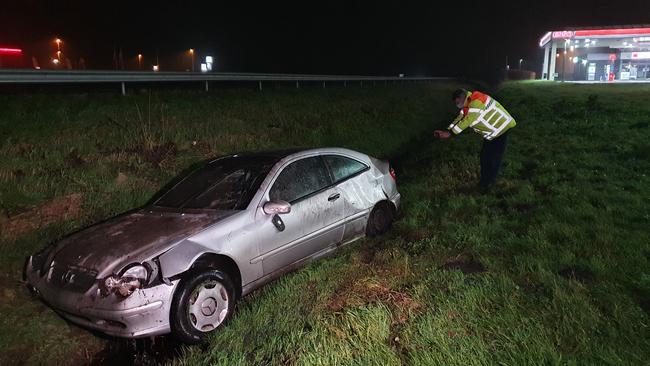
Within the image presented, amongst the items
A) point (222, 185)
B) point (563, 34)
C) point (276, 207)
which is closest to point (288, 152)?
point (222, 185)

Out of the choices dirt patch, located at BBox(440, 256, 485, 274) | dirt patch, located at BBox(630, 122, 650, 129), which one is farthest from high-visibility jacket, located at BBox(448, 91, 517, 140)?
dirt patch, located at BBox(630, 122, 650, 129)

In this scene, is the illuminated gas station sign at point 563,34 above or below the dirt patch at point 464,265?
above

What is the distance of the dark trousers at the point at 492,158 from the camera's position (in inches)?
291

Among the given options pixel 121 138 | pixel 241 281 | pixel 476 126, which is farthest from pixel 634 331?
pixel 121 138

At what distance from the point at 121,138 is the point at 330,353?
21.3 ft

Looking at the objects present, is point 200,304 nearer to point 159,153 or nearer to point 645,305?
point 645,305

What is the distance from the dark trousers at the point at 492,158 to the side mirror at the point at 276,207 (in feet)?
13.3

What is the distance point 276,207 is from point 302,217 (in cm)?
46

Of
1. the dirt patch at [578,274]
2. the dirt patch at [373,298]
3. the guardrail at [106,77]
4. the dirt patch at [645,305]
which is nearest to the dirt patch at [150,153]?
the guardrail at [106,77]

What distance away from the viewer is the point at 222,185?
204 inches

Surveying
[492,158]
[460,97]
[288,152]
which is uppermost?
[460,97]

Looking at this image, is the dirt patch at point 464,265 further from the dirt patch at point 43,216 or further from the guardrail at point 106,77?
the guardrail at point 106,77

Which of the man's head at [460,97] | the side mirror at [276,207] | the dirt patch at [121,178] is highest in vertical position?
the man's head at [460,97]

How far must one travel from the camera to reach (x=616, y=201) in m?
6.30
